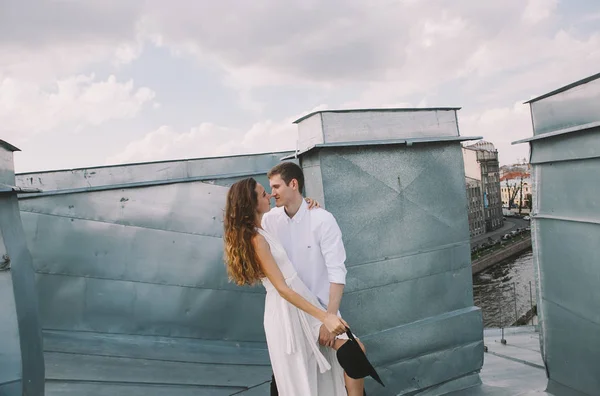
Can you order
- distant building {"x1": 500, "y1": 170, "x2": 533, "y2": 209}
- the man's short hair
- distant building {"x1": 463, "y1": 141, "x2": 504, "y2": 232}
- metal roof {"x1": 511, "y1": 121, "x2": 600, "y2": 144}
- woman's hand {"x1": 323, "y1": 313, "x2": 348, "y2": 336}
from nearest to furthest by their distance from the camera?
woman's hand {"x1": 323, "y1": 313, "x2": 348, "y2": 336} → metal roof {"x1": 511, "y1": 121, "x2": 600, "y2": 144} → the man's short hair → distant building {"x1": 463, "y1": 141, "x2": 504, "y2": 232} → distant building {"x1": 500, "y1": 170, "x2": 533, "y2": 209}

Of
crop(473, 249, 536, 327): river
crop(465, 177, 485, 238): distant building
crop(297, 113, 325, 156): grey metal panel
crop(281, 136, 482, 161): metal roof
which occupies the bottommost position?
crop(473, 249, 536, 327): river

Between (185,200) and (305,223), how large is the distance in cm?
371

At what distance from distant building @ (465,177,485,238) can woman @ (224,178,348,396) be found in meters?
61.1

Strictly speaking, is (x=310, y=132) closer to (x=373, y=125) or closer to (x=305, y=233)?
(x=373, y=125)

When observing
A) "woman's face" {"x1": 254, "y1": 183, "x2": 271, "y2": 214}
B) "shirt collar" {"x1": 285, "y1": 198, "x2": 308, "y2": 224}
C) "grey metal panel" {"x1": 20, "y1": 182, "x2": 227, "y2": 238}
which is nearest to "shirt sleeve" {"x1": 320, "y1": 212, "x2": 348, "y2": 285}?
"shirt collar" {"x1": 285, "y1": 198, "x2": 308, "y2": 224}

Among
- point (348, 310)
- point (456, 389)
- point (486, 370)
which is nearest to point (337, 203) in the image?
point (348, 310)

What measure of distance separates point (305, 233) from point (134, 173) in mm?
4205

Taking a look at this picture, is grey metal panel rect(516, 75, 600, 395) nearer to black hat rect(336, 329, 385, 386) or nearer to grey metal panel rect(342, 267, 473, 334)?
grey metal panel rect(342, 267, 473, 334)

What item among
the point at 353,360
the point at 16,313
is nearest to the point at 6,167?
the point at 16,313

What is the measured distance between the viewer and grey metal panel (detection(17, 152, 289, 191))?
21.0 feet

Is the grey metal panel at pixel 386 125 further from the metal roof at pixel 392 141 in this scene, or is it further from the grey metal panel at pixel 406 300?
the grey metal panel at pixel 406 300

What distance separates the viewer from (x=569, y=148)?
3.36 meters

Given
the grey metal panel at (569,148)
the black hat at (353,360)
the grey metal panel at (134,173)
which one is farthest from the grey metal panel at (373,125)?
the grey metal panel at (134,173)

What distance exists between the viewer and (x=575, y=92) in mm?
3215
